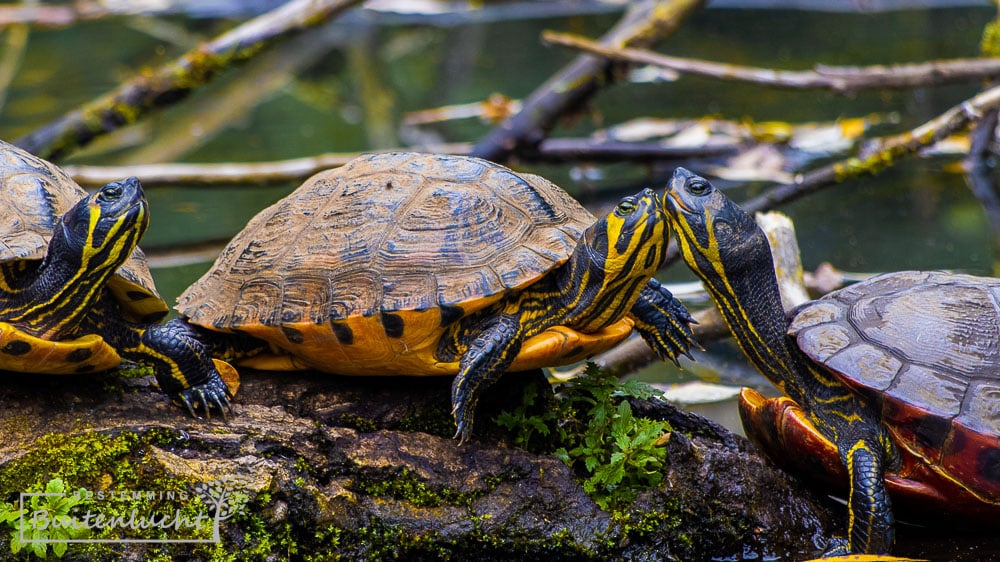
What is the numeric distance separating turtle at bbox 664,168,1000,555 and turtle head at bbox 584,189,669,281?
0.45 ft

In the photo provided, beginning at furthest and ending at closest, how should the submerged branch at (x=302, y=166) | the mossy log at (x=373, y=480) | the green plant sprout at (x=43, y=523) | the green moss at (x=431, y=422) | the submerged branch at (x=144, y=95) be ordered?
the submerged branch at (x=302, y=166), the submerged branch at (x=144, y=95), the green moss at (x=431, y=422), the mossy log at (x=373, y=480), the green plant sprout at (x=43, y=523)

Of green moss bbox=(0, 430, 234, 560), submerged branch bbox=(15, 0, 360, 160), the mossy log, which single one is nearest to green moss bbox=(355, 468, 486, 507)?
the mossy log

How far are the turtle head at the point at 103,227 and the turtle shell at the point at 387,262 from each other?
0.38 m

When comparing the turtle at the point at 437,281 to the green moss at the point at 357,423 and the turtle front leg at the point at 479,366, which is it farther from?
the green moss at the point at 357,423

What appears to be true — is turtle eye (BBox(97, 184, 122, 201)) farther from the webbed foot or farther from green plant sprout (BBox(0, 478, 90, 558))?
green plant sprout (BBox(0, 478, 90, 558))

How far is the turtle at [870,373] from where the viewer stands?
260 centimetres

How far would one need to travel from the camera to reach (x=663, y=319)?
310 cm

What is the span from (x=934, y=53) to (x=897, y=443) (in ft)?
26.6

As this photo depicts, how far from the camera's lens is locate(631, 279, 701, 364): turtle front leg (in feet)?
10.2

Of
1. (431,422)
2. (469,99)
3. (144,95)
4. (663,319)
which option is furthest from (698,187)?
(469,99)

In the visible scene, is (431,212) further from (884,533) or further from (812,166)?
(812,166)

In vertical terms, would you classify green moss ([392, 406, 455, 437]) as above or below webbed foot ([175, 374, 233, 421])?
below

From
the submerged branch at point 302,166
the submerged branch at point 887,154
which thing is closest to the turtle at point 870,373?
the submerged branch at point 887,154

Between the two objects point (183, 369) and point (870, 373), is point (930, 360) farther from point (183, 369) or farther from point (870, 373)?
point (183, 369)
